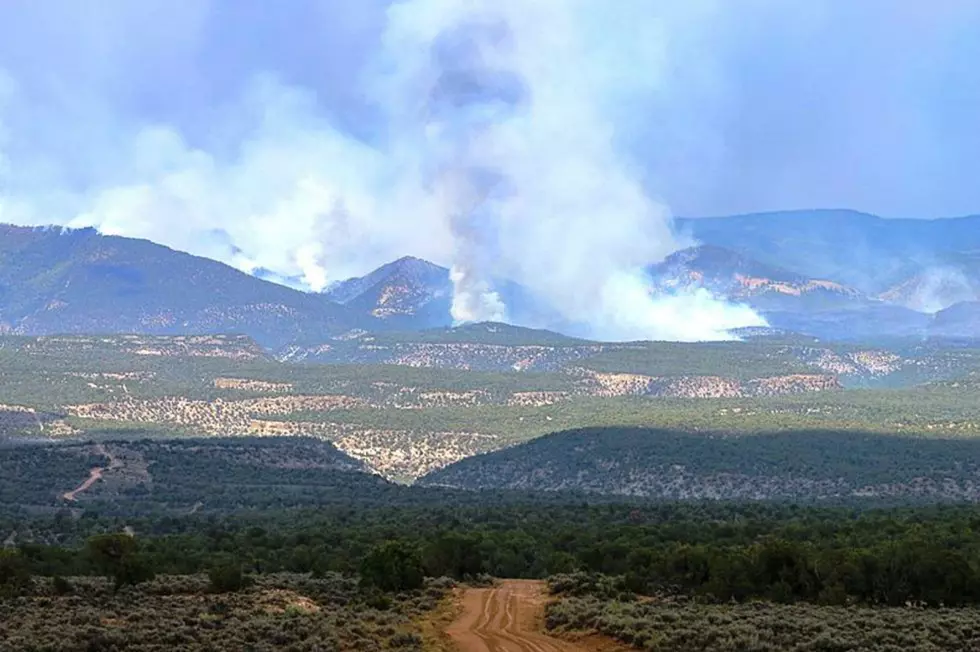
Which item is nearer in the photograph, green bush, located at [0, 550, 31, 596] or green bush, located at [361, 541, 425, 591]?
green bush, located at [0, 550, 31, 596]

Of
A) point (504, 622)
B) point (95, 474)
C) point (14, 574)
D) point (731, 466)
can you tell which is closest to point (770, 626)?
point (504, 622)

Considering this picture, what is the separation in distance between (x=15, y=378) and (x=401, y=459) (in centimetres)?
5473

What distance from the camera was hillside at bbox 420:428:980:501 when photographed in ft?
368

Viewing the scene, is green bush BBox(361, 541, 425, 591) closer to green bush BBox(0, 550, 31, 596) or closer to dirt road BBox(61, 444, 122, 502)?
green bush BBox(0, 550, 31, 596)

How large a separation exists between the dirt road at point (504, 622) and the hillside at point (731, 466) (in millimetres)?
62692

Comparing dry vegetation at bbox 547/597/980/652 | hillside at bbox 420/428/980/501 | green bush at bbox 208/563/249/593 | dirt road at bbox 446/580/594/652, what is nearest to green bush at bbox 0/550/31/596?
green bush at bbox 208/563/249/593

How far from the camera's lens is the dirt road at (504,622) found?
37781mm

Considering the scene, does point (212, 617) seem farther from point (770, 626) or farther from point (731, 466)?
point (731, 466)

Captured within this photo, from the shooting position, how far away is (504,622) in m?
42.2

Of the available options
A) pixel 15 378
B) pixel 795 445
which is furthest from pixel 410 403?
pixel 795 445

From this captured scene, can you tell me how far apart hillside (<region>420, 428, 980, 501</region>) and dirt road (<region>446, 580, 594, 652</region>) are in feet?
206

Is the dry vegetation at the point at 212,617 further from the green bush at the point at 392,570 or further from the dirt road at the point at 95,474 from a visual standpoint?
the dirt road at the point at 95,474

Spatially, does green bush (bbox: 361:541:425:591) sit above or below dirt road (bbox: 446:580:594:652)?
above

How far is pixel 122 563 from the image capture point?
150ft
